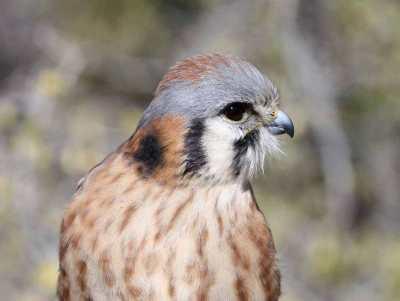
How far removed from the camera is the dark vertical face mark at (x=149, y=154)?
3883 millimetres

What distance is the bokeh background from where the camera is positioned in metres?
6.57

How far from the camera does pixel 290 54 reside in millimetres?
8211

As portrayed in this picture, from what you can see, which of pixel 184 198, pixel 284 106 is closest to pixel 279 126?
pixel 184 198

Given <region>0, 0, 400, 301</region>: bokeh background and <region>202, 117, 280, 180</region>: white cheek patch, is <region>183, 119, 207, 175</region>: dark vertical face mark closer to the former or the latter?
<region>202, 117, 280, 180</region>: white cheek patch

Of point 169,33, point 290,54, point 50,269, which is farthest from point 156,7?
point 50,269

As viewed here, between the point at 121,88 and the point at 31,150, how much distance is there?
4.07 metres

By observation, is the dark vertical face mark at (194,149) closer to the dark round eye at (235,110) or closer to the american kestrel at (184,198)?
the american kestrel at (184,198)

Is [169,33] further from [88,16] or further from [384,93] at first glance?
[384,93]

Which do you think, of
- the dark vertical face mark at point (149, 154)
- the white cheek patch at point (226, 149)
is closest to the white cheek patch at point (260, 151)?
the white cheek patch at point (226, 149)

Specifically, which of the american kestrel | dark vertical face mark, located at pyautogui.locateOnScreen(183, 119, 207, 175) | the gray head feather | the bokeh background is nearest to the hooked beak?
the american kestrel

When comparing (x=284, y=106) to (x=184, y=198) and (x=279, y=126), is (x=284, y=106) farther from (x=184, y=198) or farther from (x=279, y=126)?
(x=184, y=198)

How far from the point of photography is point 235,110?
3.85 meters

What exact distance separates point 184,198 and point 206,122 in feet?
1.06

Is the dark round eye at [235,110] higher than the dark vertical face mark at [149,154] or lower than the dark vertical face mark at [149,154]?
higher
